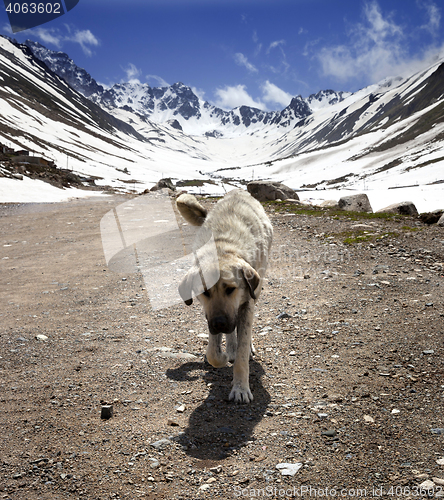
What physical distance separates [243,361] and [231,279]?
1.31m

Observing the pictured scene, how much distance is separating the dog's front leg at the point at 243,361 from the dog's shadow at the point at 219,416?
4.7 inches

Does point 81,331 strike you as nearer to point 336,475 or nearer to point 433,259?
point 336,475

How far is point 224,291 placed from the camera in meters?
5.05

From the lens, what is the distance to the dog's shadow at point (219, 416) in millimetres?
4461

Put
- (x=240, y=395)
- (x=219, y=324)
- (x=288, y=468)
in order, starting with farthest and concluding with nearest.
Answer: (x=240, y=395) → (x=219, y=324) → (x=288, y=468)

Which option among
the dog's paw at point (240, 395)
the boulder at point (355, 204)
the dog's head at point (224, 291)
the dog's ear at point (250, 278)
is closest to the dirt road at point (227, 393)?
the dog's paw at point (240, 395)

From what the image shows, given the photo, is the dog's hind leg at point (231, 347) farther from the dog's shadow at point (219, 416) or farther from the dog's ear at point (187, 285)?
the dog's ear at point (187, 285)

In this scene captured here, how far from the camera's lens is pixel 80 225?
21.1m

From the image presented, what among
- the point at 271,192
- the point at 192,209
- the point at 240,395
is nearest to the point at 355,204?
the point at 271,192

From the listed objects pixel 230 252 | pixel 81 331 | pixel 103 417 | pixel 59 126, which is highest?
pixel 59 126

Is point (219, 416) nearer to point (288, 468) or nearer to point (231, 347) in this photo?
point (288, 468)

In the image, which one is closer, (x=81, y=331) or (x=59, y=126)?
(x=81, y=331)

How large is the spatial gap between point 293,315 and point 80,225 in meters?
15.9

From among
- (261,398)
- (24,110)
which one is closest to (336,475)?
(261,398)
